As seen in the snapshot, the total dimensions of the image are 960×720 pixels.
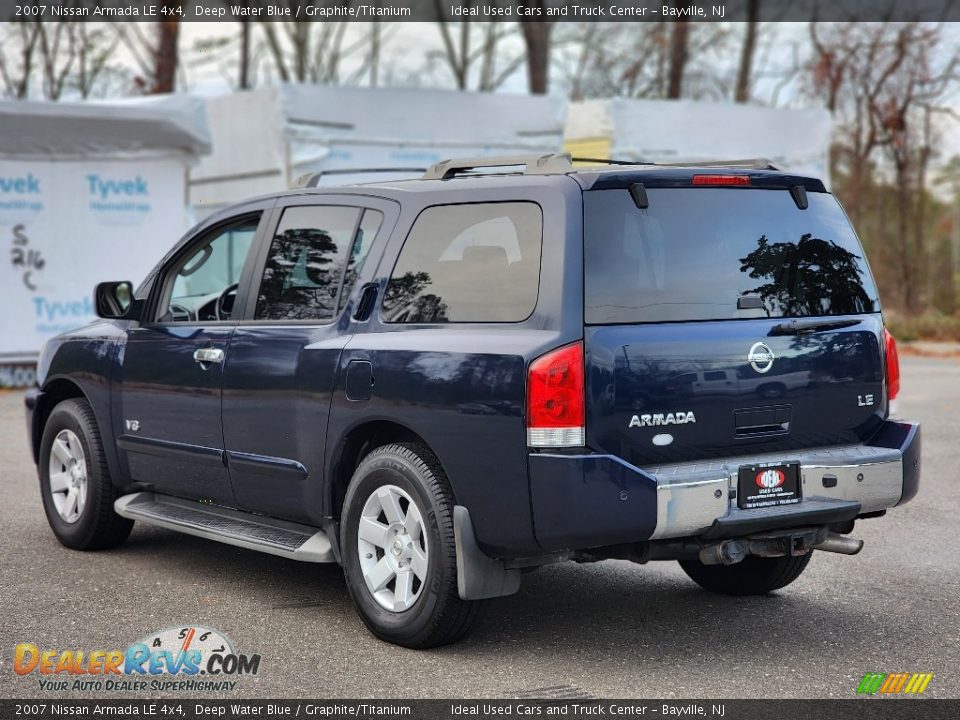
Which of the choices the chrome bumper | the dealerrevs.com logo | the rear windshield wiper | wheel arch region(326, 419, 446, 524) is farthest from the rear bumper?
the dealerrevs.com logo

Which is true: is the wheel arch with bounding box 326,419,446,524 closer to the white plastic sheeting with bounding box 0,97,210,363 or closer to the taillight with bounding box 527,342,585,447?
the taillight with bounding box 527,342,585,447

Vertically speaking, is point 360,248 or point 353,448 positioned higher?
point 360,248

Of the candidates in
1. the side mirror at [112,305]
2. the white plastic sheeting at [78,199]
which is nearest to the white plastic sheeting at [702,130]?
the white plastic sheeting at [78,199]

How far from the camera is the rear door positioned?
472 centimetres

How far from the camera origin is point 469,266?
16.9ft

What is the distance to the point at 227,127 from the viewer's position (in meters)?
17.2

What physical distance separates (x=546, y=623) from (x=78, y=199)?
12.4 m

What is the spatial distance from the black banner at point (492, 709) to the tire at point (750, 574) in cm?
141

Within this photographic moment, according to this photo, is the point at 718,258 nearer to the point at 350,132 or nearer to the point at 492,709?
the point at 492,709

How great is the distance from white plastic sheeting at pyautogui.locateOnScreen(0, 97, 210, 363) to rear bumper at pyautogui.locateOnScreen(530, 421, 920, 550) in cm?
1272

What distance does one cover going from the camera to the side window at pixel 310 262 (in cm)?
575

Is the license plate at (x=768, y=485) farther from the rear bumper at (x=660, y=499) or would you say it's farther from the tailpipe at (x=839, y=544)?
the tailpipe at (x=839, y=544)

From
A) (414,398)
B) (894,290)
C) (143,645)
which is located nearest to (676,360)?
(414,398)

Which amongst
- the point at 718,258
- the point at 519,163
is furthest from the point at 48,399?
the point at 718,258
